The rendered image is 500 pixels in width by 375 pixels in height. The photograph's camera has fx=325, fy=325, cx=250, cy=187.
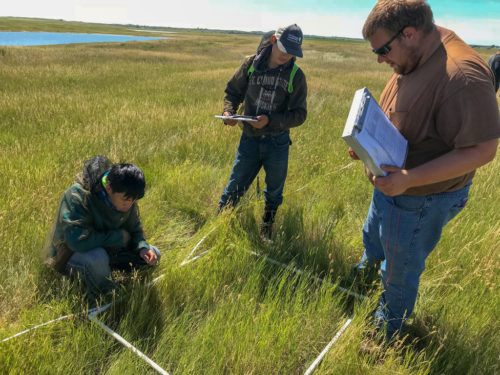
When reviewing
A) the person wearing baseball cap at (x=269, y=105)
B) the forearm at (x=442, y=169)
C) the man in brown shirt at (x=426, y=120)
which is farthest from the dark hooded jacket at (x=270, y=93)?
the forearm at (x=442, y=169)

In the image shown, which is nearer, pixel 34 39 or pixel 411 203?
pixel 411 203

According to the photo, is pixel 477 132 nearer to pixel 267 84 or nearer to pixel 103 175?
pixel 267 84

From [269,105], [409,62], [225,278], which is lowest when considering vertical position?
[225,278]

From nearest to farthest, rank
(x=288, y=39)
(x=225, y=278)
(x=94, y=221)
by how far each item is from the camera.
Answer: (x=94, y=221)
(x=225, y=278)
(x=288, y=39)

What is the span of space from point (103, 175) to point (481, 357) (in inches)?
105

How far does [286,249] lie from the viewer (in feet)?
9.99

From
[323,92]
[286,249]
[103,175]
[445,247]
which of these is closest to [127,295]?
[103,175]

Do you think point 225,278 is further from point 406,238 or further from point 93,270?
point 406,238

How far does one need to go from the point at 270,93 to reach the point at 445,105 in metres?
1.73

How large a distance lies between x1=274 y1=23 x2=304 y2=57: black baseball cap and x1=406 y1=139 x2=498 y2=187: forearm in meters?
1.56

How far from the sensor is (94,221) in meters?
2.29

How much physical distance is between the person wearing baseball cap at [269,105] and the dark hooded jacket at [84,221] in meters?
1.24

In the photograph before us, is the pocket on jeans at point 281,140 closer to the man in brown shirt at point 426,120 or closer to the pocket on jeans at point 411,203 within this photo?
the man in brown shirt at point 426,120

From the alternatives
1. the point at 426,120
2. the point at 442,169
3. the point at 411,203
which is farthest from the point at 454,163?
the point at 411,203
